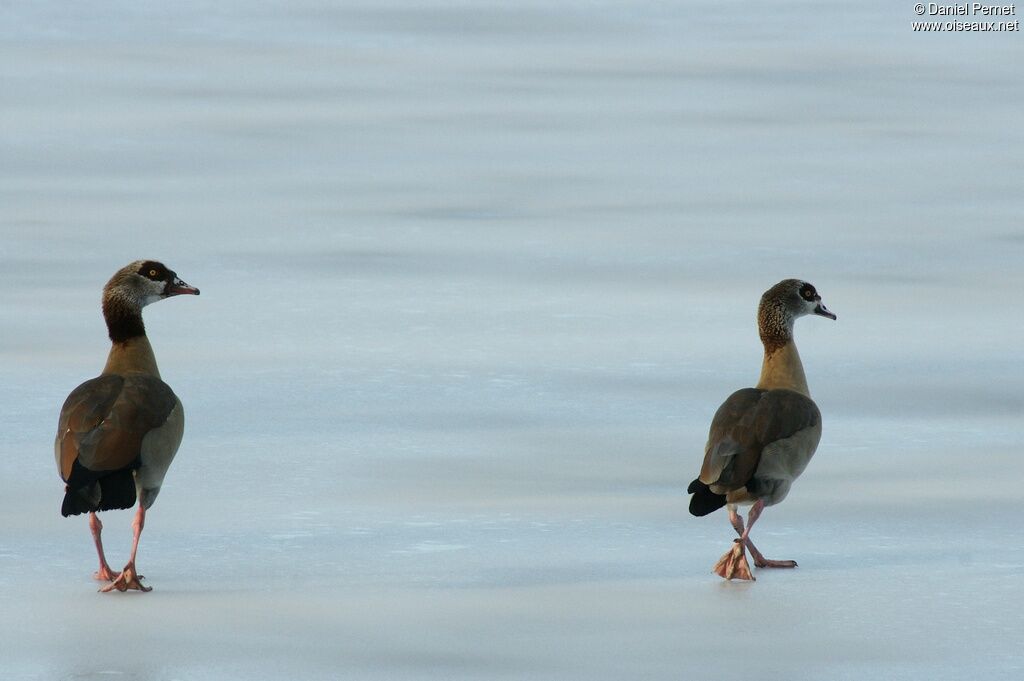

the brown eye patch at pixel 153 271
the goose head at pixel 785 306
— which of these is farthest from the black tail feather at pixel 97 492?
the goose head at pixel 785 306

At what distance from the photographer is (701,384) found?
9672mm

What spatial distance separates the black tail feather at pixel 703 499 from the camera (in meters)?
6.88

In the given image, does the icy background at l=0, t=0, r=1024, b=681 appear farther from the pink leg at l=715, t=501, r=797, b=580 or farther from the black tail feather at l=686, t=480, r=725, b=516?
the black tail feather at l=686, t=480, r=725, b=516

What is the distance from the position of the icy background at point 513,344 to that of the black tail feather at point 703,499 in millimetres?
215

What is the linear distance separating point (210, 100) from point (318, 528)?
1221cm

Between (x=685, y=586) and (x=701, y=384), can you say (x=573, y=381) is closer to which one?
(x=701, y=384)

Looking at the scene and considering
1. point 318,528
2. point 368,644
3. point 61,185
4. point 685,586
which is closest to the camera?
point 368,644

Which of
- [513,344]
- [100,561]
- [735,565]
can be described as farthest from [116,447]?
[513,344]

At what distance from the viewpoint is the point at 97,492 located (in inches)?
264

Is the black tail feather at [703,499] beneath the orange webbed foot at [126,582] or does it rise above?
above

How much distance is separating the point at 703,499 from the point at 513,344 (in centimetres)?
367

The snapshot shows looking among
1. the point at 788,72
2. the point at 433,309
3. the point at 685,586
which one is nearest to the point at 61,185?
the point at 433,309

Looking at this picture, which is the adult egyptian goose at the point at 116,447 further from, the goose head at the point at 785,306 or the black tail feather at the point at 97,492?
the goose head at the point at 785,306

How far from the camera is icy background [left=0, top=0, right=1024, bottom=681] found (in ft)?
20.5
